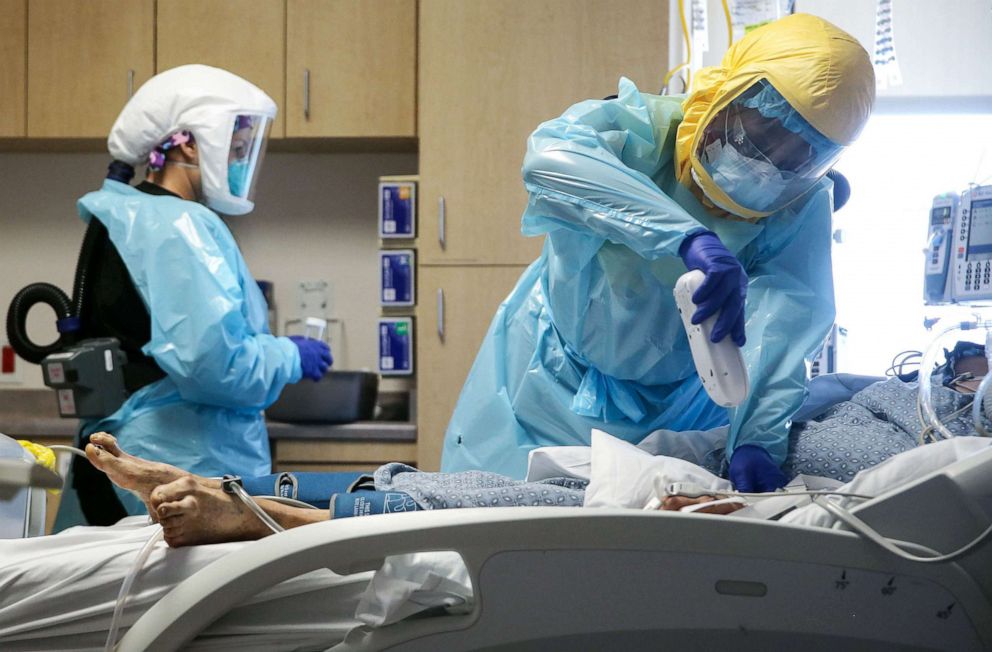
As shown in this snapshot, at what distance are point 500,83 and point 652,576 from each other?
8.12 feet

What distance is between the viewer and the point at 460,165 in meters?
3.27

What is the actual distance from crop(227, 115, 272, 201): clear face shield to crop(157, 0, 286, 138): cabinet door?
0.88 m

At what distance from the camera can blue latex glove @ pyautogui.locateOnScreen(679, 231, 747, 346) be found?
1.41m

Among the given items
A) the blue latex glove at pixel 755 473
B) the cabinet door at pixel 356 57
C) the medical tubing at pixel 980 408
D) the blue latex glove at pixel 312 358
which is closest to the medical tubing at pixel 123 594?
the blue latex glove at pixel 755 473

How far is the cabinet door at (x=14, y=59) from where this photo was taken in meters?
3.55

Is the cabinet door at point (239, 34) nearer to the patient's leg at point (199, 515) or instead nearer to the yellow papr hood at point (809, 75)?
the yellow papr hood at point (809, 75)

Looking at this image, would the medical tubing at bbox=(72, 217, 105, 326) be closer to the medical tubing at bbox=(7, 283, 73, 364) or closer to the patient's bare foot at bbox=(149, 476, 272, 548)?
the medical tubing at bbox=(7, 283, 73, 364)

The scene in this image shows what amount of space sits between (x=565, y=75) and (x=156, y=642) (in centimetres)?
258

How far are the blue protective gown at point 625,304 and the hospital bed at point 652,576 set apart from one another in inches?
22.3

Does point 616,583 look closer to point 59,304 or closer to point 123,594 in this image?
point 123,594

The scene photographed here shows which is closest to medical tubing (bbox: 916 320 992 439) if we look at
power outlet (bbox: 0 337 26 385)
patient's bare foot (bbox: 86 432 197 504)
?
patient's bare foot (bbox: 86 432 197 504)

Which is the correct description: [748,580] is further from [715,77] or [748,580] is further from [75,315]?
[75,315]

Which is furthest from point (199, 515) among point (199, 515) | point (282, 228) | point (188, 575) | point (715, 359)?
point (282, 228)

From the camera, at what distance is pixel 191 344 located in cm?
215
